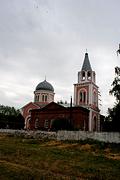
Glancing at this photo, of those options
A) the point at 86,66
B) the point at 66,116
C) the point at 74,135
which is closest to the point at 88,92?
the point at 86,66

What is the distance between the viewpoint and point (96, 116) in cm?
5444

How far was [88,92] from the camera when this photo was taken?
173 feet

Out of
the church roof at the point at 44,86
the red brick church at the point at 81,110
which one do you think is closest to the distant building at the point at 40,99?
the church roof at the point at 44,86

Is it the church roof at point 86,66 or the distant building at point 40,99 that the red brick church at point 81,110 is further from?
the distant building at point 40,99

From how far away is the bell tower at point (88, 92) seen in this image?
52.2 meters

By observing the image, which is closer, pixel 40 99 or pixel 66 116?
pixel 66 116

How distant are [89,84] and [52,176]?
138ft

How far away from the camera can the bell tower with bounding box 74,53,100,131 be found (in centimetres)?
5225

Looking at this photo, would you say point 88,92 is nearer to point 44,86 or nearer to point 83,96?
point 83,96

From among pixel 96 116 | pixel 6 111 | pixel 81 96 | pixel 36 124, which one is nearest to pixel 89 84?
pixel 81 96

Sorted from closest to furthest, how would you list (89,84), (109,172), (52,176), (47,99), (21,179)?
(21,179) < (52,176) < (109,172) < (89,84) < (47,99)

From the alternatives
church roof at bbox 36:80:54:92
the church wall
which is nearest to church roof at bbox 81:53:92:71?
the church wall

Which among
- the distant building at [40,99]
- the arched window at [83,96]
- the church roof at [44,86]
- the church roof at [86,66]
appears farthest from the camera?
the church roof at [44,86]

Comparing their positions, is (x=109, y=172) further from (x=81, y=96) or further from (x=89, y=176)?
(x=81, y=96)
